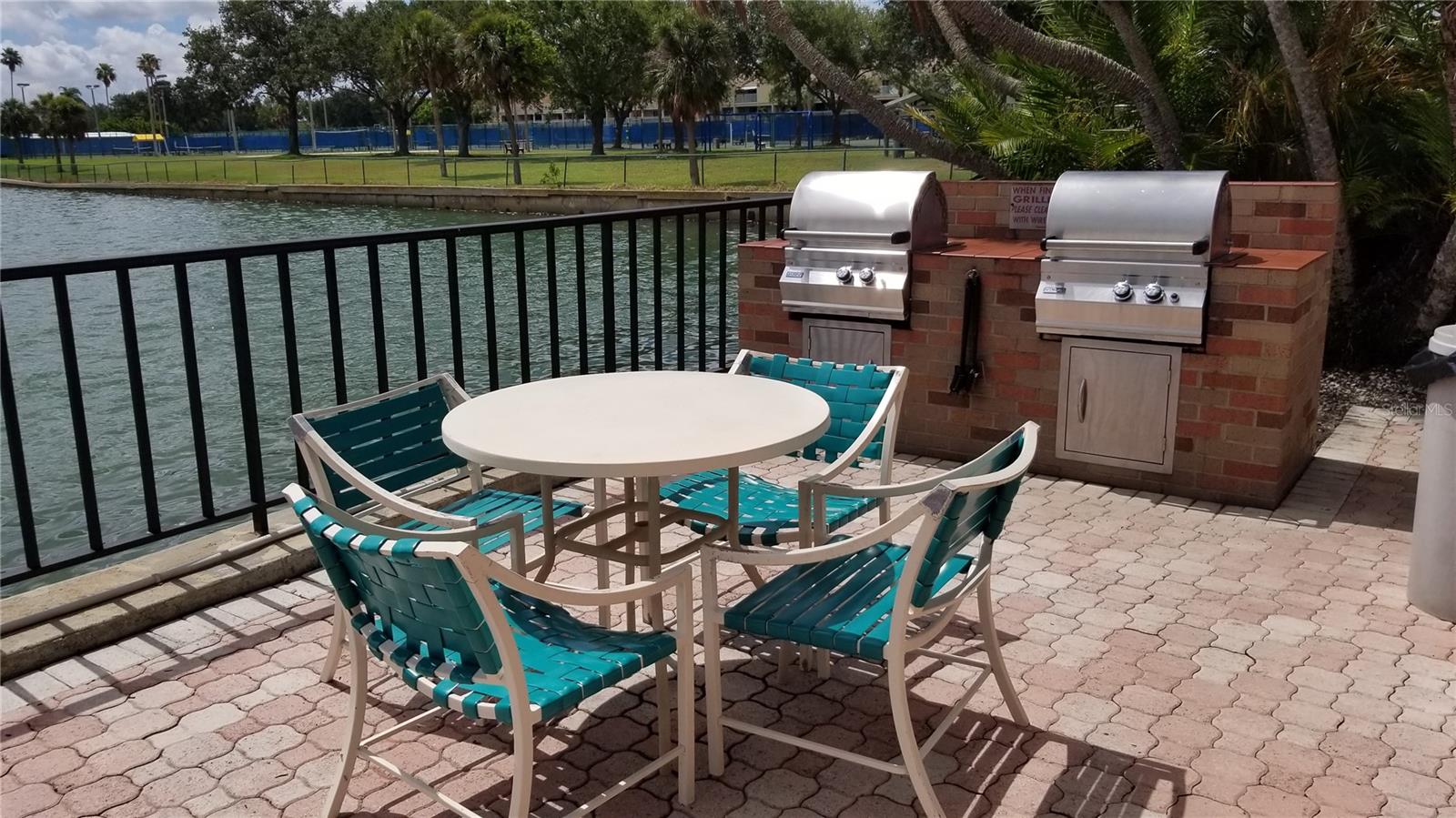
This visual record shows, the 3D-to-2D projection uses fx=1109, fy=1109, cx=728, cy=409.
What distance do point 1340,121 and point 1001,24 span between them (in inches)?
109

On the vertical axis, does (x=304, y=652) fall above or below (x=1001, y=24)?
below

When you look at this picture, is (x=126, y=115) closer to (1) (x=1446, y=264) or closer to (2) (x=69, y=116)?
(2) (x=69, y=116)

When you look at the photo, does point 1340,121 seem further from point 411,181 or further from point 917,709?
point 411,181

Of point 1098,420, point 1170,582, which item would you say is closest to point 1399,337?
point 1098,420

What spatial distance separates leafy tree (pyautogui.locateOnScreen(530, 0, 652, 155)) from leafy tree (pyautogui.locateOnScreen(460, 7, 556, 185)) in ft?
18.3

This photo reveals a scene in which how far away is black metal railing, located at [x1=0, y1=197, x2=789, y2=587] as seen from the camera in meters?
3.97

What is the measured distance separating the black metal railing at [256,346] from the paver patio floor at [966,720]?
771 mm

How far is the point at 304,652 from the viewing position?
3.57m

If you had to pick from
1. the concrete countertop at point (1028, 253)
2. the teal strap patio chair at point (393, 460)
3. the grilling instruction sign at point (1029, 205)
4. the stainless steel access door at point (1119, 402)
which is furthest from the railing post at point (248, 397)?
the grilling instruction sign at point (1029, 205)

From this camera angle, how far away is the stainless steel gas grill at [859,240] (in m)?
5.54

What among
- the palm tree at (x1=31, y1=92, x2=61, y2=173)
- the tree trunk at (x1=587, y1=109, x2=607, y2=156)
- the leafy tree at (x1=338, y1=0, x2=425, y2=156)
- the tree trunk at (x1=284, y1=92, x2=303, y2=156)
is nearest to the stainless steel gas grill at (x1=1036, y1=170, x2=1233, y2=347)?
the tree trunk at (x1=587, y1=109, x2=607, y2=156)

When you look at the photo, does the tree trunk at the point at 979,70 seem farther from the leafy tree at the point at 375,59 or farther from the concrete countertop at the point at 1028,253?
the leafy tree at the point at 375,59

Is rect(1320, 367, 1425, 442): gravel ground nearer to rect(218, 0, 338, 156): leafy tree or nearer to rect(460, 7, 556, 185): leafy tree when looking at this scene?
rect(460, 7, 556, 185): leafy tree

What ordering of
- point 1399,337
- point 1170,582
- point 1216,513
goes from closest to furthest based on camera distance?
point 1170,582 → point 1216,513 → point 1399,337
